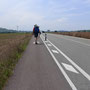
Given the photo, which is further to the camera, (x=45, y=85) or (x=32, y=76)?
(x=32, y=76)

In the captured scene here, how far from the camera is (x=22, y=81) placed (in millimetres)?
5348

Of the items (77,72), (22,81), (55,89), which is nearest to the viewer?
(55,89)

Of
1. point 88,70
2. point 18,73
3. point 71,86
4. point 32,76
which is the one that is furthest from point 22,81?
point 88,70

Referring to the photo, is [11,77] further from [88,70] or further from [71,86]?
[88,70]

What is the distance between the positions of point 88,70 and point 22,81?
112 inches

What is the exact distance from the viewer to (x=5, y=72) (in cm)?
621

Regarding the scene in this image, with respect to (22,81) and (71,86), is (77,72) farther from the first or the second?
(22,81)

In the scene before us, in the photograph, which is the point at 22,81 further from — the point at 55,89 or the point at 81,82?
the point at 81,82

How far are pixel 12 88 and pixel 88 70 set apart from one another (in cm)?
335

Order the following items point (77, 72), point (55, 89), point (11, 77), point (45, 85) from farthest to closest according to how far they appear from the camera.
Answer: point (77, 72), point (11, 77), point (45, 85), point (55, 89)

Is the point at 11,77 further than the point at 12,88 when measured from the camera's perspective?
Yes

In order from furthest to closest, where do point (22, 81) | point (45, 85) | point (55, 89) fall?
point (22, 81), point (45, 85), point (55, 89)

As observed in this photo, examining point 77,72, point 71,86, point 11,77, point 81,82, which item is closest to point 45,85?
point 71,86

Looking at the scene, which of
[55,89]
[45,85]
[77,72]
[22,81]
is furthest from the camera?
[77,72]
